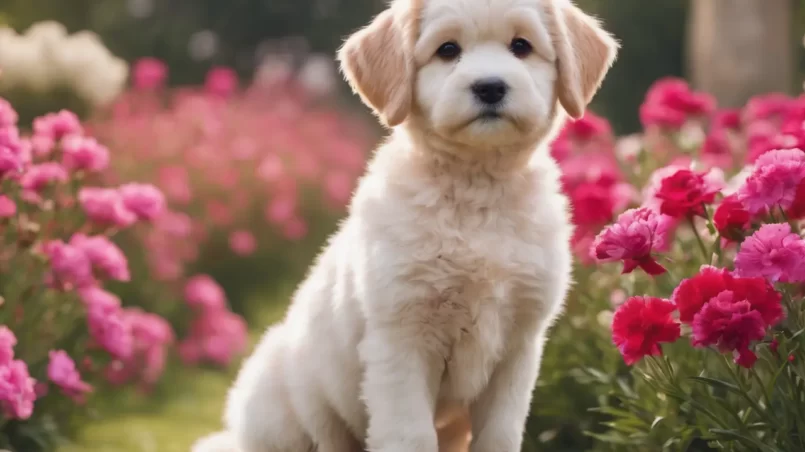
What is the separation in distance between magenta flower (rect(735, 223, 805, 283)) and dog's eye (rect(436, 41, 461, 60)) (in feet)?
3.31

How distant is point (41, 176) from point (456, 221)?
1929 millimetres

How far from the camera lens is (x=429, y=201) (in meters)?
3.23

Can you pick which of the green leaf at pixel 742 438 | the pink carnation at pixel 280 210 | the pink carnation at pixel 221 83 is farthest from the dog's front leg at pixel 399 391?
the pink carnation at pixel 221 83

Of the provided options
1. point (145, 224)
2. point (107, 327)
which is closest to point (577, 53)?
point (107, 327)

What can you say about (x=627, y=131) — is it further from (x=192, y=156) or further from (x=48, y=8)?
(x=48, y=8)

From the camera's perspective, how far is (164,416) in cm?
579

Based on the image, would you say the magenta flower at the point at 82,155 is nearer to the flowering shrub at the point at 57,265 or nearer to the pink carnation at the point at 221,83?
the flowering shrub at the point at 57,265

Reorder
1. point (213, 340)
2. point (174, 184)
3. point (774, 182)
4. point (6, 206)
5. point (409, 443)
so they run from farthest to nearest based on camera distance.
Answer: point (174, 184)
point (213, 340)
point (6, 206)
point (409, 443)
point (774, 182)

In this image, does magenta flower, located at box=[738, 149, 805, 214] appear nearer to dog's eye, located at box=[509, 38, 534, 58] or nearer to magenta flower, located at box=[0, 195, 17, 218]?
dog's eye, located at box=[509, 38, 534, 58]

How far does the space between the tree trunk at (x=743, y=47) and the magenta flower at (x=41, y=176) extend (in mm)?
5766

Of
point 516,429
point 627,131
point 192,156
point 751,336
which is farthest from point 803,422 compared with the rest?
point 627,131

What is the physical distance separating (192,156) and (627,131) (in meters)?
5.47

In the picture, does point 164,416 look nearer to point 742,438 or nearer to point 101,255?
point 101,255

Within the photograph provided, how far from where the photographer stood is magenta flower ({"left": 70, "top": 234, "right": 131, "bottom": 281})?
14.2 feet
